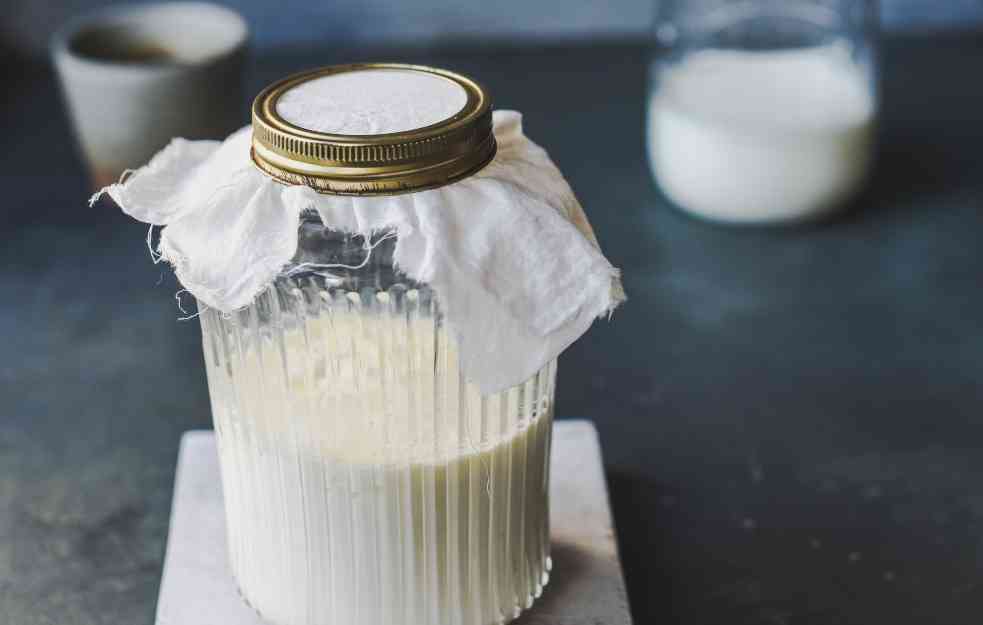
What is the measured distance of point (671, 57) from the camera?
1039mm

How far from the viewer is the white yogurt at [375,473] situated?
19.0 inches

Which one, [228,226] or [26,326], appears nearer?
[228,226]

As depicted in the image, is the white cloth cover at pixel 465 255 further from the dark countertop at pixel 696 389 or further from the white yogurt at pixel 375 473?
the dark countertop at pixel 696 389

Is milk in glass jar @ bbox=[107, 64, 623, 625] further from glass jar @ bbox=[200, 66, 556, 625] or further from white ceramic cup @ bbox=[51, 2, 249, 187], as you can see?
white ceramic cup @ bbox=[51, 2, 249, 187]

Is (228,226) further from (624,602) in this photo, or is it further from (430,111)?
(624,602)

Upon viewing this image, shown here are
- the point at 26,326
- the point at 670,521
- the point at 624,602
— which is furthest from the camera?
the point at 26,326

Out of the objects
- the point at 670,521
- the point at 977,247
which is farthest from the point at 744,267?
the point at 670,521

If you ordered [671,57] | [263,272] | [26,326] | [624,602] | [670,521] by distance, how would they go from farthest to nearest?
[671,57]
[26,326]
[670,521]
[624,602]
[263,272]

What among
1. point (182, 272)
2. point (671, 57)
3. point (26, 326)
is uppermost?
point (182, 272)

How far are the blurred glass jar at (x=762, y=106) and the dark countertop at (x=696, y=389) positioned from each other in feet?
0.12

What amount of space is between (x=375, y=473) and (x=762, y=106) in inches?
23.5

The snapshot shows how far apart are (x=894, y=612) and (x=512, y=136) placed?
0.32 m

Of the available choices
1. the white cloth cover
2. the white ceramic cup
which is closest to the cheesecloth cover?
the white cloth cover

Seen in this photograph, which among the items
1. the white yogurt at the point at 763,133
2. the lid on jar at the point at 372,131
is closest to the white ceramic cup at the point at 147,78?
the white yogurt at the point at 763,133
